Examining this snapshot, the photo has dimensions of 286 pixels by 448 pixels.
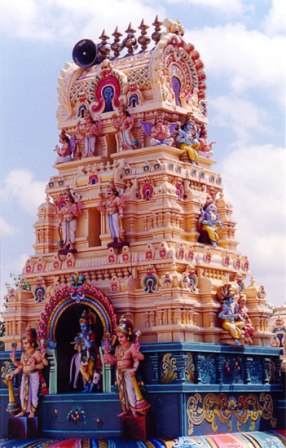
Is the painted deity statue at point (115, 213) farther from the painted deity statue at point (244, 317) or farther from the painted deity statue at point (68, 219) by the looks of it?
the painted deity statue at point (244, 317)

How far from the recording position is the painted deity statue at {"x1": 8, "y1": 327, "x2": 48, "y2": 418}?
76.9 ft

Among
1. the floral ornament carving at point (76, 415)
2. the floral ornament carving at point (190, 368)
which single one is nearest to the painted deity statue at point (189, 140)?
the floral ornament carving at point (190, 368)

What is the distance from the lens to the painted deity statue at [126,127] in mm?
24938

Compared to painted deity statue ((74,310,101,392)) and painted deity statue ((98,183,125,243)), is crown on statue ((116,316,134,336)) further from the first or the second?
painted deity statue ((98,183,125,243))

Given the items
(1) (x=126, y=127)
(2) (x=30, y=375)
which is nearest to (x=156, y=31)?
(1) (x=126, y=127)

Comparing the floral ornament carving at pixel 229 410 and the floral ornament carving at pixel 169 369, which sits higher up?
the floral ornament carving at pixel 169 369

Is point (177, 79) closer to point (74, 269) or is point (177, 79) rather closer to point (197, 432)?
point (74, 269)

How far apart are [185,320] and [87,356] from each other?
2.80 meters

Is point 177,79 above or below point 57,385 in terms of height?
above

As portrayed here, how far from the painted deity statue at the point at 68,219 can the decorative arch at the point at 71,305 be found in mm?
1544

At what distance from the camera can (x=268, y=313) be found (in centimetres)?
2550

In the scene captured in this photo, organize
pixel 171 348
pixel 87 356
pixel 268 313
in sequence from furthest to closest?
pixel 268 313, pixel 87 356, pixel 171 348

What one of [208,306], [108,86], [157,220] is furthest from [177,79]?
[208,306]

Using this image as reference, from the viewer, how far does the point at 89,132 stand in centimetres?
2555
